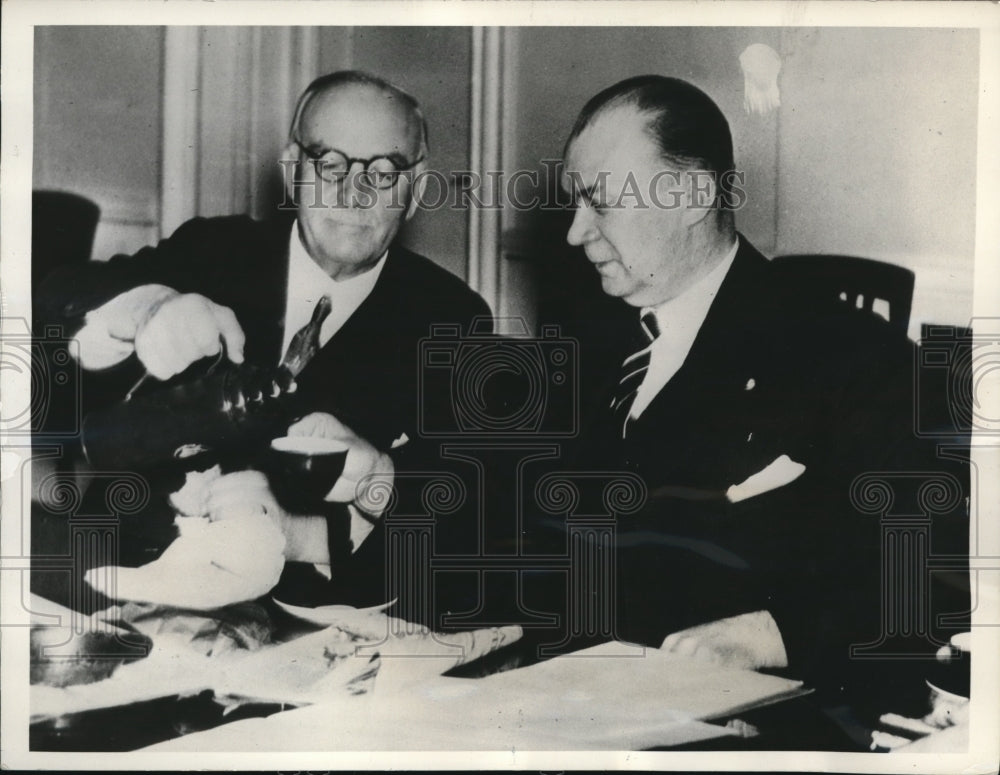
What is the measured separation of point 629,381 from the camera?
6.49ft

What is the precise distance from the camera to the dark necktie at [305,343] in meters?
1.97

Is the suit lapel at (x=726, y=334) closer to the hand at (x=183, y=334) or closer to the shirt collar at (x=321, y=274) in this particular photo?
the shirt collar at (x=321, y=274)

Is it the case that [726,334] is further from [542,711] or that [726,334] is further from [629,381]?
[542,711]

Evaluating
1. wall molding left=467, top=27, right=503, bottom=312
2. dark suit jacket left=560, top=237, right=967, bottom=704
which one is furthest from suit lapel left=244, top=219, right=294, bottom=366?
dark suit jacket left=560, top=237, right=967, bottom=704

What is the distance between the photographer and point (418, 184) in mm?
1981

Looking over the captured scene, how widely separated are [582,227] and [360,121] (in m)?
0.55

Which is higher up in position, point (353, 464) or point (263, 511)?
point (353, 464)

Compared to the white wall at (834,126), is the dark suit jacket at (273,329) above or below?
below

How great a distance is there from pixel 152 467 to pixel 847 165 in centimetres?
170

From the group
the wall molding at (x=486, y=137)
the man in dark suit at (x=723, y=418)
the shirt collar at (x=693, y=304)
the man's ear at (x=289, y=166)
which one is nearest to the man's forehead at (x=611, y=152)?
the man in dark suit at (x=723, y=418)

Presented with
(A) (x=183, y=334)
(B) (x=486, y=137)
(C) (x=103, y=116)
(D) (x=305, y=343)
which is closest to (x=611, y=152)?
(B) (x=486, y=137)

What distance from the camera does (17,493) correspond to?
199 cm

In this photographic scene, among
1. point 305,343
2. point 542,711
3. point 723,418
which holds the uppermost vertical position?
point 305,343

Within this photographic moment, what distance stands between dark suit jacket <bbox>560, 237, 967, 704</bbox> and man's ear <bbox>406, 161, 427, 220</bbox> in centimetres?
58
